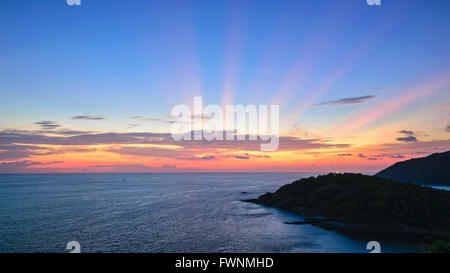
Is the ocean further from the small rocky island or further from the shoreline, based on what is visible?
the small rocky island

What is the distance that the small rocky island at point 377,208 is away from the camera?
59.7m

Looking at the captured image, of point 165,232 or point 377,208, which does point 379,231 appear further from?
point 165,232

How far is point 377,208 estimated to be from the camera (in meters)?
66.9

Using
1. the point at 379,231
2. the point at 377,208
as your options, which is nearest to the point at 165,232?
the point at 379,231

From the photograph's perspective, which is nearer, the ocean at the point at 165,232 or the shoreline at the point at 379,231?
the ocean at the point at 165,232

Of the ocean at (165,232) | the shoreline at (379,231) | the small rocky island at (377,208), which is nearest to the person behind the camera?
the ocean at (165,232)

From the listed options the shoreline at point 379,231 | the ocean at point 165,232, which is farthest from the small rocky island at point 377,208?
the ocean at point 165,232

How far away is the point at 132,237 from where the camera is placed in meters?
53.5

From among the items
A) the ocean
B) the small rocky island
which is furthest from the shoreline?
the ocean

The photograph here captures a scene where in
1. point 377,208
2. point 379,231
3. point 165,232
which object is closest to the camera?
point 165,232

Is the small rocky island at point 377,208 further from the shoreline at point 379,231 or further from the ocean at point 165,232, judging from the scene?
the ocean at point 165,232

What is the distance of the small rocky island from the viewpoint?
196ft

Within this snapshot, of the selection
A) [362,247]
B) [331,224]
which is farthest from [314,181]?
[362,247]
